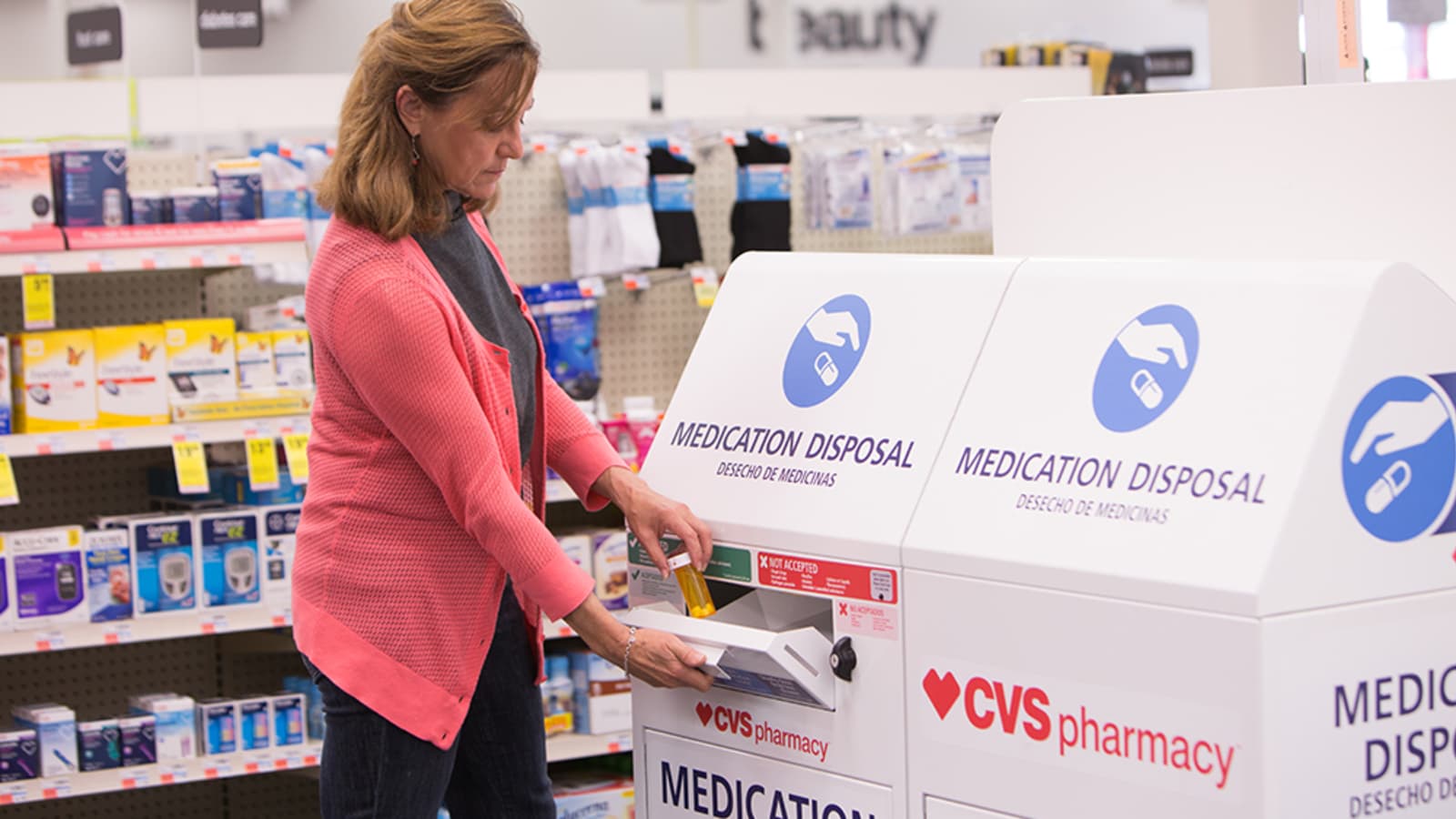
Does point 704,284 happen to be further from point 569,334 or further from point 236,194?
point 236,194

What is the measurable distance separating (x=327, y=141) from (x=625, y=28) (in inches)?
242

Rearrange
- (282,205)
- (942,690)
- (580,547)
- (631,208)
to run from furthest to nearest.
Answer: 1. (631,208)
2. (580,547)
3. (282,205)
4. (942,690)

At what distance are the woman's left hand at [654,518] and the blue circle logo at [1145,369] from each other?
2.14 feet

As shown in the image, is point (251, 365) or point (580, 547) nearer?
point (251, 365)

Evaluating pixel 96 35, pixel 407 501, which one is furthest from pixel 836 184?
pixel 96 35

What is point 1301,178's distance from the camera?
7.32 ft

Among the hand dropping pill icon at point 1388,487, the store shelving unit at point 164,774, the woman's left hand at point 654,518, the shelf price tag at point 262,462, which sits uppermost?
the hand dropping pill icon at point 1388,487

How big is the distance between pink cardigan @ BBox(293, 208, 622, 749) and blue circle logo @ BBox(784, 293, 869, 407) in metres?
0.43

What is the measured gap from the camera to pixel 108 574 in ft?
13.0

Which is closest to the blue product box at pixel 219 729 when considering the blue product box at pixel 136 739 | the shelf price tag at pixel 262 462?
the blue product box at pixel 136 739

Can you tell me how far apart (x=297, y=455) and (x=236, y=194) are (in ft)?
2.24

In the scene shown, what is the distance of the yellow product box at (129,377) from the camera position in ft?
13.0

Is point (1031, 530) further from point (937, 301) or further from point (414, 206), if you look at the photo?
point (414, 206)

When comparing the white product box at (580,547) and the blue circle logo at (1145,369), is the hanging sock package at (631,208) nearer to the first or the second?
the white product box at (580,547)
